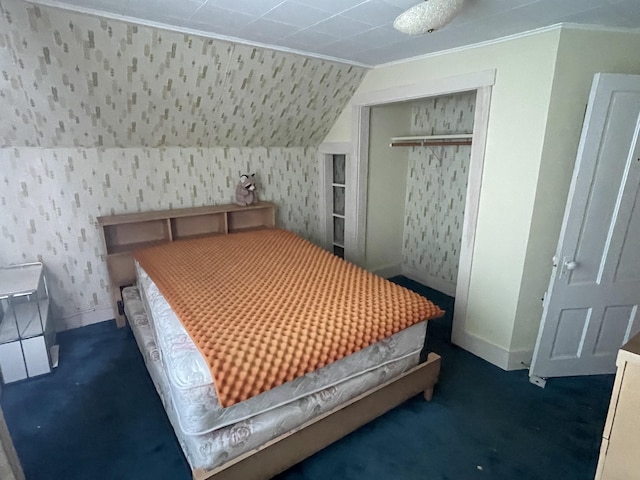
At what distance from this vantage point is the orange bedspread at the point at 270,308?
139 cm

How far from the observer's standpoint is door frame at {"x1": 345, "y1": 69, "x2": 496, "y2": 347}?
230cm

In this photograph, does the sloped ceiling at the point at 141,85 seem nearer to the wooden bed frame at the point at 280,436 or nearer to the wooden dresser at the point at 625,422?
the wooden bed frame at the point at 280,436

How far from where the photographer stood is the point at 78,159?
2.73m

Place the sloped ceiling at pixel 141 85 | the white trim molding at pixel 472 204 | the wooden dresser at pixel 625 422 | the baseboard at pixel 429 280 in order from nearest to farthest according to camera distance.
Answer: the wooden dresser at pixel 625 422 → the sloped ceiling at pixel 141 85 → the white trim molding at pixel 472 204 → the baseboard at pixel 429 280

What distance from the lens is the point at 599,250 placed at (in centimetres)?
211

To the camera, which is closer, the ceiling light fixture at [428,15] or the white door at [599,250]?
the ceiling light fixture at [428,15]

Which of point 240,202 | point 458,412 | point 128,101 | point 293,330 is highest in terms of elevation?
point 128,101

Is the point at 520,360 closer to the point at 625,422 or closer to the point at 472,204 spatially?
the point at 472,204

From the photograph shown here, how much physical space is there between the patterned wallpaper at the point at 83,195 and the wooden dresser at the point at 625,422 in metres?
3.18

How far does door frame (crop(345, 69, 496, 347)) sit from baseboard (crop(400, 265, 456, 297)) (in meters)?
0.66

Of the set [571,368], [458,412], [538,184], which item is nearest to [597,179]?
[538,184]

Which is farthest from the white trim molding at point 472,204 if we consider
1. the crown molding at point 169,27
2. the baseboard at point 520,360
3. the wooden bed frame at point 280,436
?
the crown molding at point 169,27

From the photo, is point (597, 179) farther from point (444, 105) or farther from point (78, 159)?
point (78, 159)

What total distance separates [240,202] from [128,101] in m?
1.26
